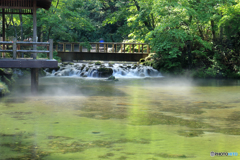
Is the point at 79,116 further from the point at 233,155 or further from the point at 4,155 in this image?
the point at 233,155

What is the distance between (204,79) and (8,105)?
1623 centimetres

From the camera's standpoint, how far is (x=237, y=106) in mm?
12164

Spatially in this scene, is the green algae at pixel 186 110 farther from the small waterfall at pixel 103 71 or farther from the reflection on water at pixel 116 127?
the small waterfall at pixel 103 71

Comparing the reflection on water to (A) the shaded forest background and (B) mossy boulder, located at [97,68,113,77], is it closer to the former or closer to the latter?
(A) the shaded forest background

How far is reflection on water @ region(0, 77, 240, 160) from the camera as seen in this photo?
6.42 metres

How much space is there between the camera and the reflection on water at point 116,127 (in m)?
6.42

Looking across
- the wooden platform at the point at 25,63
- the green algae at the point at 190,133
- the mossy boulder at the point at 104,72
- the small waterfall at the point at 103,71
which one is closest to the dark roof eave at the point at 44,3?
the wooden platform at the point at 25,63

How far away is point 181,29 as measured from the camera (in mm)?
23594

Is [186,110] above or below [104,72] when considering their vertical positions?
below

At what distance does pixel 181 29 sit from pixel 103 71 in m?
6.96

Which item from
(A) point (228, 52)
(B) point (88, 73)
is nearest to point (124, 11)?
(B) point (88, 73)

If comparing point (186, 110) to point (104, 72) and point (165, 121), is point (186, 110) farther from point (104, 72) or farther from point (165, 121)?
point (104, 72)

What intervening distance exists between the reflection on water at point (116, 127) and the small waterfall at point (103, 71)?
11.9 meters

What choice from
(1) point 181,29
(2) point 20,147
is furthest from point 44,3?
(1) point 181,29
